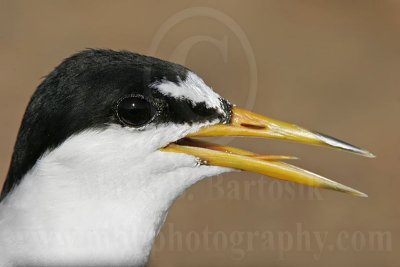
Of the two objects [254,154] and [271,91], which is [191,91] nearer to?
[254,154]

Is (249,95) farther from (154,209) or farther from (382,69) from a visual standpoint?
(154,209)

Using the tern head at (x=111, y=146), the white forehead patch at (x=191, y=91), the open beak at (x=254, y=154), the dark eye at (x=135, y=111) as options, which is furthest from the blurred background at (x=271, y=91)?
the dark eye at (x=135, y=111)

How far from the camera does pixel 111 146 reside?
13.0ft

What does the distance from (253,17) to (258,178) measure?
12.7 feet

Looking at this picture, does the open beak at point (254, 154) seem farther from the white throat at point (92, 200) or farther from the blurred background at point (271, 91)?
the blurred background at point (271, 91)

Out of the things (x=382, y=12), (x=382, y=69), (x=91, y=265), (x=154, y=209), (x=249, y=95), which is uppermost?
(x=382, y=12)

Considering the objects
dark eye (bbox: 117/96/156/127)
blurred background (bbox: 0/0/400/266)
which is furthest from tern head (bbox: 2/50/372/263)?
blurred background (bbox: 0/0/400/266)

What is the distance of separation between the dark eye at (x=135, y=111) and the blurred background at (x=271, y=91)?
3661mm

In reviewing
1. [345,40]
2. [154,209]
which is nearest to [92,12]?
[345,40]

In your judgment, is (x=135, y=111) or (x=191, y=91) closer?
(x=135, y=111)

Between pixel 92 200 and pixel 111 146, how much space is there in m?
0.26

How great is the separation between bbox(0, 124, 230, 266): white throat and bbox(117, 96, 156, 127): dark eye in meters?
0.05

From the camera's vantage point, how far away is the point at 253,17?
11.9 metres

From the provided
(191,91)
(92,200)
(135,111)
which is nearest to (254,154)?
(191,91)
